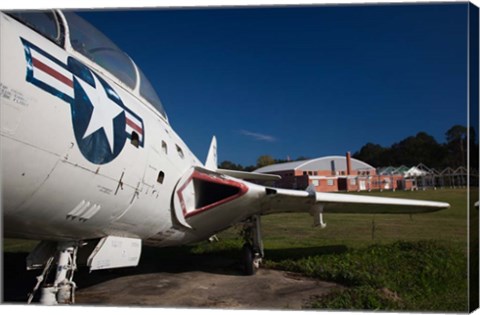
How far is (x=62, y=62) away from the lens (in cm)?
236

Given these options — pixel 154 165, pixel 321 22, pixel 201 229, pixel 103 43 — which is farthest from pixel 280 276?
pixel 103 43

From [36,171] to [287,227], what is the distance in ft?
23.1

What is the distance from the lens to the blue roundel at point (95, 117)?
2.38 m

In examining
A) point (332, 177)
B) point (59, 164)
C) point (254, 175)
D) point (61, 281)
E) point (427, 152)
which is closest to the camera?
point (59, 164)

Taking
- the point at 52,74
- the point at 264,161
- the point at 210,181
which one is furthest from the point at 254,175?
the point at 52,74

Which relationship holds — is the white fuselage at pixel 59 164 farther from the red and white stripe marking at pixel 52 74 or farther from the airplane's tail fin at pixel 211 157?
the airplane's tail fin at pixel 211 157

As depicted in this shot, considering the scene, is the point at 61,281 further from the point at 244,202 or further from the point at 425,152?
the point at 425,152

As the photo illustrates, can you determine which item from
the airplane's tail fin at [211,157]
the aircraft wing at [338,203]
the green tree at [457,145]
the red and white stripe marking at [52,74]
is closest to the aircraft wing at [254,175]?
the aircraft wing at [338,203]

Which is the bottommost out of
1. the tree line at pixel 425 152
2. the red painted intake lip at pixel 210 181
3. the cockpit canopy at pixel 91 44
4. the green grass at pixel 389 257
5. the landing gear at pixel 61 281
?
the green grass at pixel 389 257

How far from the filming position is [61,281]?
331cm

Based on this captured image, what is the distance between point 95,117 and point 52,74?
39cm

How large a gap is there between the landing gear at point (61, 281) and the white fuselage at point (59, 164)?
10.6 inches

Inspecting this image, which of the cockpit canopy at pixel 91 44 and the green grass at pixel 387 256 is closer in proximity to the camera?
the cockpit canopy at pixel 91 44

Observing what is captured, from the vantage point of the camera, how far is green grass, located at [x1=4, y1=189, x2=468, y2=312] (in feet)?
13.1
